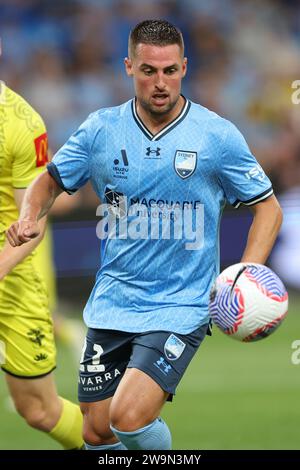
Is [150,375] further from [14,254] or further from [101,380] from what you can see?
[14,254]

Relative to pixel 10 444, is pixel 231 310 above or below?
above

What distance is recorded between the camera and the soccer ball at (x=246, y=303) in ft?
17.8

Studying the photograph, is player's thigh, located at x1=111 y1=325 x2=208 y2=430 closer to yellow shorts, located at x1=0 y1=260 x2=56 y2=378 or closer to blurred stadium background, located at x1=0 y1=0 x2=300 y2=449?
yellow shorts, located at x1=0 y1=260 x2=56 y2=378

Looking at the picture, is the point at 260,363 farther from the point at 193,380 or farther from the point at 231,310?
the point at 231,310

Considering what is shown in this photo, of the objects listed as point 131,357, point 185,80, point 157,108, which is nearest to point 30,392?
point 131,357

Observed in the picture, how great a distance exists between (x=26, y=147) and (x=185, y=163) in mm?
1279

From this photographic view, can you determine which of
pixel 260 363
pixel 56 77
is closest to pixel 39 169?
pixel 260 363

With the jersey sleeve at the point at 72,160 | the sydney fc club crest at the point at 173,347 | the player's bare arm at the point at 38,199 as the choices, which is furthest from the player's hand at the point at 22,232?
the sydney fc club crest at the point at 173,347

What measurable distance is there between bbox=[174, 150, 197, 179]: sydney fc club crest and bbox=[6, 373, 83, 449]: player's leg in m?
1.78

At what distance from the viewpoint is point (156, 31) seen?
593cm

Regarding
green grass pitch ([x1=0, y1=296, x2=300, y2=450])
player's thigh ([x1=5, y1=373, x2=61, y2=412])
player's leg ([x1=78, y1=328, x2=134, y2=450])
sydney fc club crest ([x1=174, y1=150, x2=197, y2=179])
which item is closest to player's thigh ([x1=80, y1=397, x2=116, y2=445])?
player's leg ([x1=78, y1=328, x2=134, y2=450])

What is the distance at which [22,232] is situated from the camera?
226 inches

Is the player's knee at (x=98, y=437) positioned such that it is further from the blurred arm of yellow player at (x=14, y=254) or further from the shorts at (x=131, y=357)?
the blurred arm of yellow player at (x=14, y=254)
